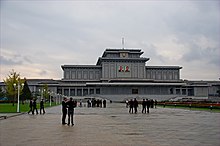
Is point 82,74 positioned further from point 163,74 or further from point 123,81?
point 163,74

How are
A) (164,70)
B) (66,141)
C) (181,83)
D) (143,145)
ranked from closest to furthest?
(143,145), (66,141), (181,83), (164,70)

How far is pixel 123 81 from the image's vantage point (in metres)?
104

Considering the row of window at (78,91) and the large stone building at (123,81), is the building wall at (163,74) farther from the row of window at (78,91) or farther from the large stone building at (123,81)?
the row of window at (78,91)

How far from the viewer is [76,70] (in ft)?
360

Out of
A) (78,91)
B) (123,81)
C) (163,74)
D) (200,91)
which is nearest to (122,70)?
(123,81)

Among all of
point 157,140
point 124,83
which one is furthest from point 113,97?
point 157,140

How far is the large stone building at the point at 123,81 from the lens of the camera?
100625 millimetres

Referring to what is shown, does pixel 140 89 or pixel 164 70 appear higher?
pixel 164 70

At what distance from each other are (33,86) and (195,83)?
2334 inches

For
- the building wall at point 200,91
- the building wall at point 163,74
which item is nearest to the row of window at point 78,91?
the building wall at point 163,74

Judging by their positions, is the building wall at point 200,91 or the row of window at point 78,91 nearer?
the row of window at point 78,91

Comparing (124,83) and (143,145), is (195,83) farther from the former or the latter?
(143,145)

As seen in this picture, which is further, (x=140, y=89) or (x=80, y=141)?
(x=140, y=89)

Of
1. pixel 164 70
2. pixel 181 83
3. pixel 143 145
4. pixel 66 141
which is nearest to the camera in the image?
pixel 143 145
